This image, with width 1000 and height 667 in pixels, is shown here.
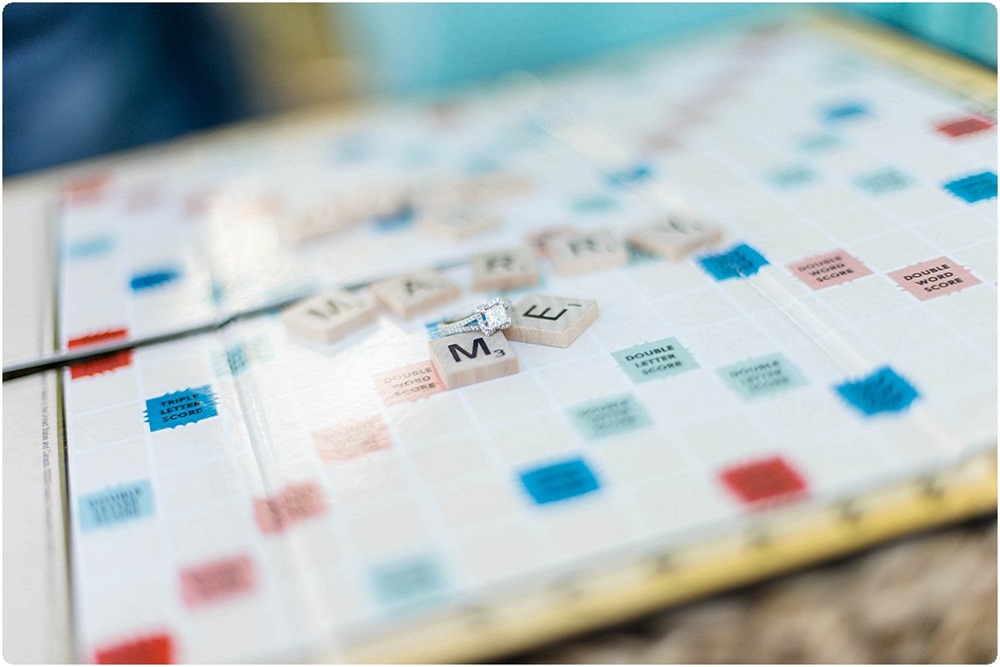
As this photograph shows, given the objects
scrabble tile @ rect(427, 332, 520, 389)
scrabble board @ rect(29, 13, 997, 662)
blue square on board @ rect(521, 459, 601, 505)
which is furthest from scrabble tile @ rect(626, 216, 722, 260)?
blue square on board @ rect(521, 459, 601, 505)

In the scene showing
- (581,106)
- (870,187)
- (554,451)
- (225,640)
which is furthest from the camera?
(581,106)

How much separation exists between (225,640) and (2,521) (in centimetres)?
24

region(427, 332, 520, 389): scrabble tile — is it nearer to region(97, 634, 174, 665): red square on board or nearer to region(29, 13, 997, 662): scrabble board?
region(29, 13, 997, 662): scrabble board

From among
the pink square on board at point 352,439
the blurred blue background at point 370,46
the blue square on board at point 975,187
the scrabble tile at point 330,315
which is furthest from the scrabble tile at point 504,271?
the blurred blue background at point 370,46

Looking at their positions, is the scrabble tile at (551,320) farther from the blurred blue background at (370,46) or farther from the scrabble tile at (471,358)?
the blurred blue background at (370,46)

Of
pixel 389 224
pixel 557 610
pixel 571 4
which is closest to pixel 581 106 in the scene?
pixel 571 4

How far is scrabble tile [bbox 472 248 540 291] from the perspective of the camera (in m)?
0.89

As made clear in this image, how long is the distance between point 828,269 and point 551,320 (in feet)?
0.89

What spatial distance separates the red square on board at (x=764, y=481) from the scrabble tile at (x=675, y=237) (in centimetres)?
32

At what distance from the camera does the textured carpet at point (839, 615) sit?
0.59 metres

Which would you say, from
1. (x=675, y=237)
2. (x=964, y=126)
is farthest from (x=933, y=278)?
(x=964, y=126)

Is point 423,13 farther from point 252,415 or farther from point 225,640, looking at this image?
point 225,640

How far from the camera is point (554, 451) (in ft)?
2.18

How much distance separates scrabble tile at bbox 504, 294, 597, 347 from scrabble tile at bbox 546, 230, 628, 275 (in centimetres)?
8
